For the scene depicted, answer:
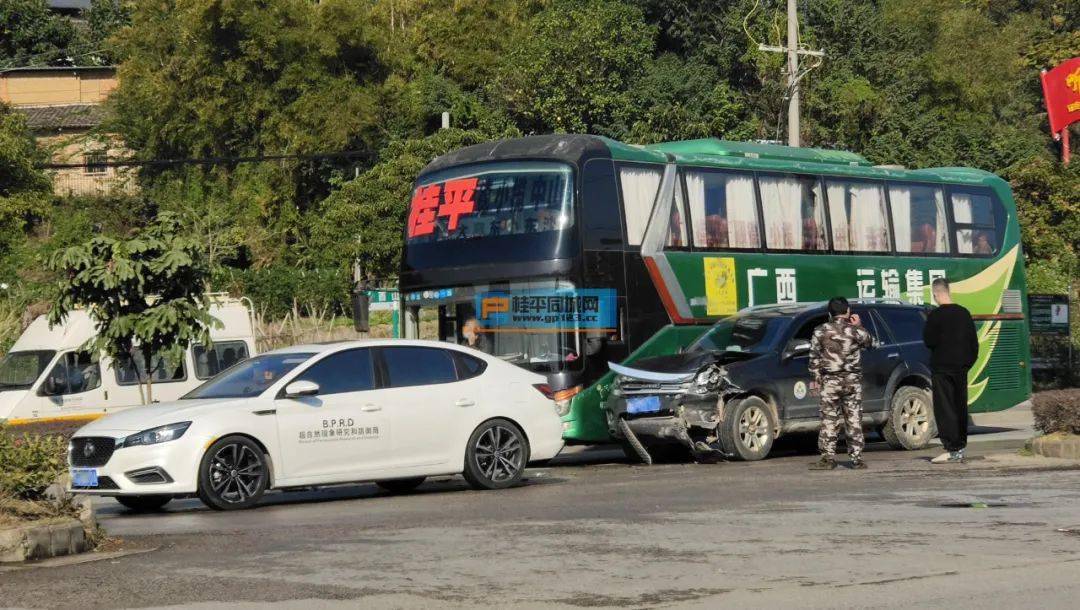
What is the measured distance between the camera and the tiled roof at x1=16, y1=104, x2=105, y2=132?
64.5 metres

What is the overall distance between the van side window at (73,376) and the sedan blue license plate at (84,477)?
1176 cm

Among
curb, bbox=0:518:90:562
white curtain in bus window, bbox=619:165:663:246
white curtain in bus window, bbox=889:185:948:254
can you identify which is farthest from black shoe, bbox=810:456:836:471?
curb, bbox=0:518:90:562

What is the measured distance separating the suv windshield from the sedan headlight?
7.53 metres

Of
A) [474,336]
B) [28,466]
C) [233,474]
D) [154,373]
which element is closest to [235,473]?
[233,474]

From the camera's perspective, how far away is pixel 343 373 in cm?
1486

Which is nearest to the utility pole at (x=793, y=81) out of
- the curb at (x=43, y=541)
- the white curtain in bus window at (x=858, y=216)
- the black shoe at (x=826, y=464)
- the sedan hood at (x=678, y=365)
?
the white curtain in bus window at (x=858, y=216)

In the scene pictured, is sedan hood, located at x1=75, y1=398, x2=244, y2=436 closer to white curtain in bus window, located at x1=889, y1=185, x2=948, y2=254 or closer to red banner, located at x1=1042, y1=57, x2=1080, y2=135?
white curtain in bus window, located at x1=889, y1=185, x2=948, y2=254

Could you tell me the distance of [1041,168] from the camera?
120 ft

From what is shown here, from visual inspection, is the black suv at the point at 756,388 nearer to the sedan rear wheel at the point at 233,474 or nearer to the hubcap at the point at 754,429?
the hubcap at the point at 754,429

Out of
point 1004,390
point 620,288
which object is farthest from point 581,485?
point 1004,390

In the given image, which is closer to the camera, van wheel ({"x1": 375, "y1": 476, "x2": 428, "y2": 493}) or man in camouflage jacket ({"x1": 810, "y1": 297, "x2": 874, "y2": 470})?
van wheel ({"x1": 375, "y1": 476, "x2": 428, "y2": 493})

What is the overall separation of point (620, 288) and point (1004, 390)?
8.01 m

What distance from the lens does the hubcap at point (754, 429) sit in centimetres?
1862

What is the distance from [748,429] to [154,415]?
7588 millimetres
